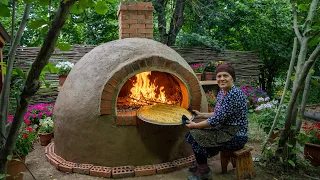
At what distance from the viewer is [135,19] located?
4.79 meters

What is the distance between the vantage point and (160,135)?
375 centimetres

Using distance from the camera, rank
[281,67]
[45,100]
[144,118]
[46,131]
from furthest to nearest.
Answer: [281,67] → [45,100] → [46,131] → [144,118]

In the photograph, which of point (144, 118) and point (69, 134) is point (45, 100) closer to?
point (69, 134)

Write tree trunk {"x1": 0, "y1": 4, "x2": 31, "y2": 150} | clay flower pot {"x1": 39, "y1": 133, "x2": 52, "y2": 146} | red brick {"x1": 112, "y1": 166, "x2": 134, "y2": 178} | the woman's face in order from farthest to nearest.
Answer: clay flower pot {"x1": 39, "y1": 133, "x2": 52, "y2": 146}
red brick {"x1": 112, "y1": 166, "x2": 134, "y2": 178}
the woman's face
tree trunk {"x1": 0, "y1": 4, "x2": 31, "y2": 150}

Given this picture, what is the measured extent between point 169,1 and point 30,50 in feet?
17.0

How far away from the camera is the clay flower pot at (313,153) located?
383 cm

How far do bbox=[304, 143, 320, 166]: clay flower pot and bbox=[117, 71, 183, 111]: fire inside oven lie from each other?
2112 millimetres

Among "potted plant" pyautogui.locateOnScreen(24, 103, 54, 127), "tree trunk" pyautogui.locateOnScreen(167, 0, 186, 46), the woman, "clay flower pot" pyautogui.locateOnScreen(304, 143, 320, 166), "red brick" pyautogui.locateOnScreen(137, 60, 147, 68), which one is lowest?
"clay flower pot" pyautogui.locateOnScreen(304, 143, 320, 166)

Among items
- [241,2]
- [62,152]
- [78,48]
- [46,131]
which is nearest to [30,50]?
[78,48]

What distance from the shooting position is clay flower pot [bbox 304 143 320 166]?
3834 mm

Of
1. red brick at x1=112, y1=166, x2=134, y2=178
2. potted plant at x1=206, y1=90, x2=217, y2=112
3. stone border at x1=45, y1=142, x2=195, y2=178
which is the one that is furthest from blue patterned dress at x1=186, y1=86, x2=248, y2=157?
potted plant at x1=206, y1=90, x2=217, y2=112

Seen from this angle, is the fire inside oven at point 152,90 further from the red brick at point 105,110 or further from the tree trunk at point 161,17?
the tree trunk at point 161,17

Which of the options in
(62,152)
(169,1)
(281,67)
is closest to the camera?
(62,152)

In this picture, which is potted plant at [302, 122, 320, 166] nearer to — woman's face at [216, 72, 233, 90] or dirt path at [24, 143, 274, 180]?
dirt path at [24, 143, 274, 180]
